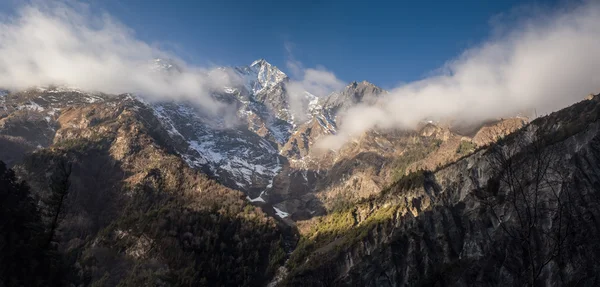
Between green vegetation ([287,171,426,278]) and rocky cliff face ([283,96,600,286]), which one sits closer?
rocky cliff face ([283,96,600,286])

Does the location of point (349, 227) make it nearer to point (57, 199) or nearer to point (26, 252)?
point (26, 252)

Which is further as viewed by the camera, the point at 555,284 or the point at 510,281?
the point at 510,281

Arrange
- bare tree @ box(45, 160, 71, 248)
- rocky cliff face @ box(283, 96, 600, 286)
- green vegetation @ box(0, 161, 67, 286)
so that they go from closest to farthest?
→ bare tree @ box(45, 160, 71, 248) → green vegetation @ box(0, 161, 67, 286) → rocky cliff face @ box(283, 96, 600, 286)

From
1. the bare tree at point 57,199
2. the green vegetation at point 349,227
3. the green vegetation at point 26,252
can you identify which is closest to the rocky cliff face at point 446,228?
the green vegetation at point 349,227

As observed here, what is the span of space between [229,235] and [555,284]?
15278 centimetres

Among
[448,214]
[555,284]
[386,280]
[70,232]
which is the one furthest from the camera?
[70,232]

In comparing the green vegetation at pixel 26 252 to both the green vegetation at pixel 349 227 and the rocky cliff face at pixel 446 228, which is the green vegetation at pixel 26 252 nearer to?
the rocky cliff face at pixel 446 228

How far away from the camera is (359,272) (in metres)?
127

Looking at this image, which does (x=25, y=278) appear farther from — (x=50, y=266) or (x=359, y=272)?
(x=359, y=272)

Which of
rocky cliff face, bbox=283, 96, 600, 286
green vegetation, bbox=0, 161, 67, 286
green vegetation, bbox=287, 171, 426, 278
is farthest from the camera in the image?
green vegetation, bbox=287, 171, 426, 278

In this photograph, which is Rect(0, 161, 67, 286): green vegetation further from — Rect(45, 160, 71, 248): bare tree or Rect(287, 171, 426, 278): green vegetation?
Rect(287, 171, 426, 278): green vegetation

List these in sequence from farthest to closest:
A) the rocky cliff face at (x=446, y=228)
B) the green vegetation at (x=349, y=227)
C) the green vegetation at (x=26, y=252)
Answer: the green vegetation at (x=349, y=227) → the rocky cliff face at (x=446, y=228) → the green vegetation at (x=26, y=252)

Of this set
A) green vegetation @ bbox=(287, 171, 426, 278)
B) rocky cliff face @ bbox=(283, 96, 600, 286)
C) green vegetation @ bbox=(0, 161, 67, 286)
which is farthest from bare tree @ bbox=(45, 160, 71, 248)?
green vegetation @ bbox=(287, 171, 426, 278)

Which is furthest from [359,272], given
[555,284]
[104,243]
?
[104,243]
